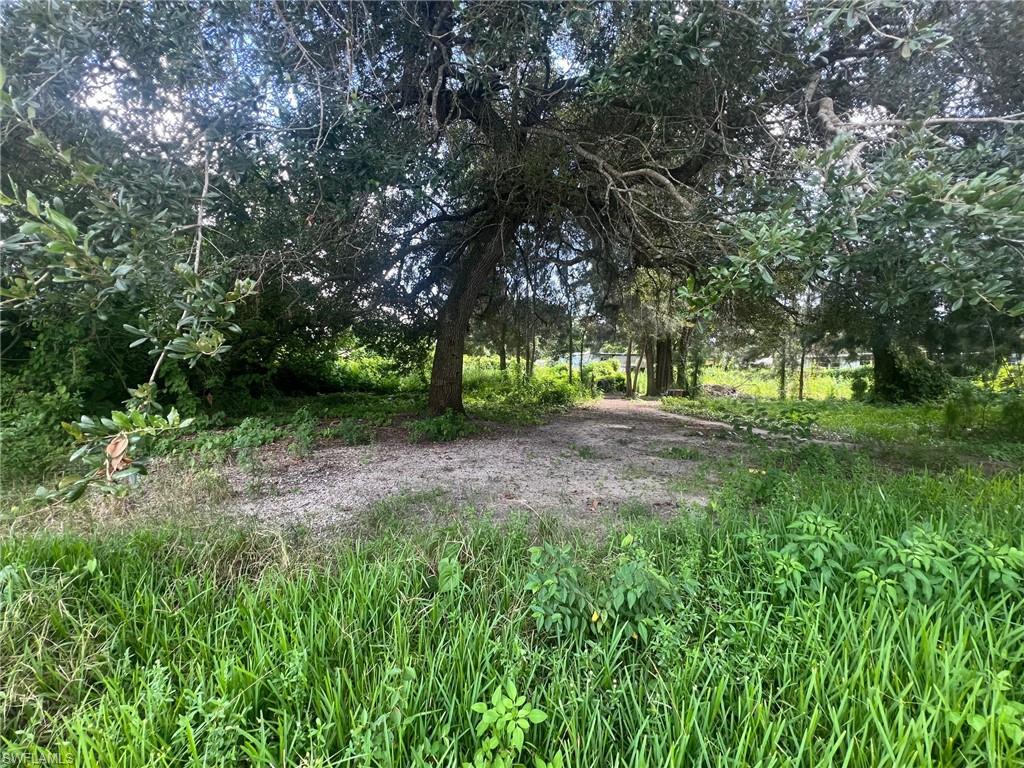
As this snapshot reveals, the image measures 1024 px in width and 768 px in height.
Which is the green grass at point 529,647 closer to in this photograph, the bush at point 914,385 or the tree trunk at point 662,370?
the bush at point 914,385

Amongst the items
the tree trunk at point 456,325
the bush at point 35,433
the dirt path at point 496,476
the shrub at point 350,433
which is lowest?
the dirt path at point 496,476

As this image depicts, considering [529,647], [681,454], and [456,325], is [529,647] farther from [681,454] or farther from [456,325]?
[456,325]

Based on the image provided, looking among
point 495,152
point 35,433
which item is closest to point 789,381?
point 495,152

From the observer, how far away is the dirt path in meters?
3.19

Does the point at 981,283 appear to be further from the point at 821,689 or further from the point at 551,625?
the point at 551,625

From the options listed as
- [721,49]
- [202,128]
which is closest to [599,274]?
[721,49]

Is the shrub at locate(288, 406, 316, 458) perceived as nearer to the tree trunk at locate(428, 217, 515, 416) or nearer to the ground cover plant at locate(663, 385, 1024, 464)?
the tree trunk at locate(428, 217, 515, 416)

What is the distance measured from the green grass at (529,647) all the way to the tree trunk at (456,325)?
480 centimetres

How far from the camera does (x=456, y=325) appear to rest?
A: 6977mm

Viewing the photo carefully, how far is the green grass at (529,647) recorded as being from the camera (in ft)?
4.24

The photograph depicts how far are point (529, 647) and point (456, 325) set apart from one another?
226 inches

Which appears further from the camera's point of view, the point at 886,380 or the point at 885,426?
the point at 886,380

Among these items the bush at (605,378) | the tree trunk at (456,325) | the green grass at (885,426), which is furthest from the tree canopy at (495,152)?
the bush at (605,378)

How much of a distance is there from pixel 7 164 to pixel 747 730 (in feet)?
→ 17.5
